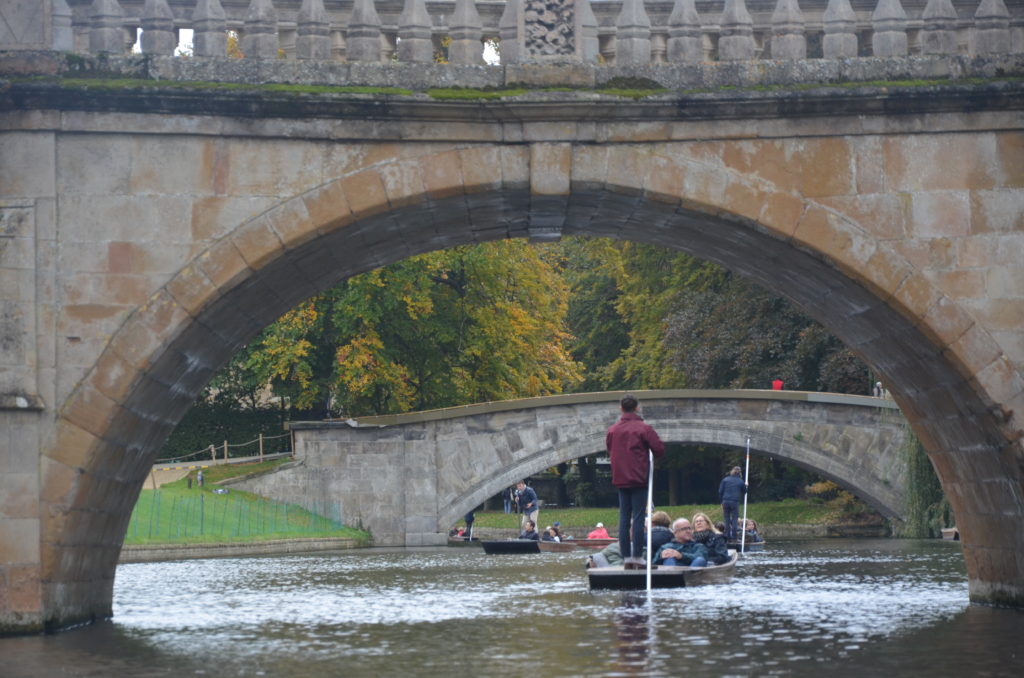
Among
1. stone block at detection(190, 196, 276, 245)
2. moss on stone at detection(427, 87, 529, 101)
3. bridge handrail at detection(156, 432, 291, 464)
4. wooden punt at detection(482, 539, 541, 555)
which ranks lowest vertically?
wooden punt at detection(482, 539, 541, 555)

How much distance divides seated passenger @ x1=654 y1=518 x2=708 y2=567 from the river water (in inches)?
16.3

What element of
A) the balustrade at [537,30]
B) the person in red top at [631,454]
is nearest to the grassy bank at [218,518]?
the person in red top at [631,454]

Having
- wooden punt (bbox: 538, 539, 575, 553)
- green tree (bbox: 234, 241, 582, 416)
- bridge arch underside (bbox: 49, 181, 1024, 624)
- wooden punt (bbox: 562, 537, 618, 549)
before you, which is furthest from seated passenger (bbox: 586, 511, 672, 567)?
green tree (bbox: 234, 241, 582, 416)

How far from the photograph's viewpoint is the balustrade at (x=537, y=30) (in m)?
13.1

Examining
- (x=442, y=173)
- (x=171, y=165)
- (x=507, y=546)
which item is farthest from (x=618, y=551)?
(x=507, y=546)

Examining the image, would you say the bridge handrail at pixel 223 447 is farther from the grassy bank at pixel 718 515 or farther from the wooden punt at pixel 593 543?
the wooden punt at pixel 593 543

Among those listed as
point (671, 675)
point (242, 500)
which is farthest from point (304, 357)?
point (671, 675)

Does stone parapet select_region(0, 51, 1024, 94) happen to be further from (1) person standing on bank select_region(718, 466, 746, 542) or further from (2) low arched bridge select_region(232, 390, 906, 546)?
(2) low arched bridge select_region(232, 390, 906, 546)

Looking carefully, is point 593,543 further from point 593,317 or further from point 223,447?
point 593,317

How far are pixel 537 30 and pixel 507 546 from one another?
52.1ft

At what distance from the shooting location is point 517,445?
34469 mm

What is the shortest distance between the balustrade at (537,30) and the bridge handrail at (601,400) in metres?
19.0

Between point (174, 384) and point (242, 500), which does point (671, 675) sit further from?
point (242, 500)

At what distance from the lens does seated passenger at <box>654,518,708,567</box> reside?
1670 cm
